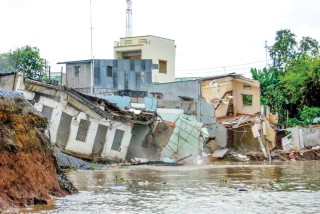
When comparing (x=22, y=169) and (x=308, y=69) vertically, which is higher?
(x=308, y=69)

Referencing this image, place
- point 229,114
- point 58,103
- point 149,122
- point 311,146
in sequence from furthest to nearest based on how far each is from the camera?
point 229,114 → point 311,146 → point 149,122 → point 58,103

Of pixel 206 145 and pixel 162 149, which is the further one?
pixel 206 145

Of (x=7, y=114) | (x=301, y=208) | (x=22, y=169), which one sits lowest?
(x=301, y=208)

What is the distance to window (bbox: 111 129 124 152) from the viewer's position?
101 ft

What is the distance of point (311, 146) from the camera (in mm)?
43281

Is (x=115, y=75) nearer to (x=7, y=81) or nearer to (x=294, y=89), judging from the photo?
(x=294, y=89)

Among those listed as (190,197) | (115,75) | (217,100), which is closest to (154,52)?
(115,75)

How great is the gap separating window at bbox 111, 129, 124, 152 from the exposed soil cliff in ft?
54.4

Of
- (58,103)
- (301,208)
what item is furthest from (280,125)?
(301,208)

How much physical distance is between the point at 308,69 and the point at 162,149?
25.1 metres

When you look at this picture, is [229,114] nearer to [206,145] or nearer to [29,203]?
[206,145]

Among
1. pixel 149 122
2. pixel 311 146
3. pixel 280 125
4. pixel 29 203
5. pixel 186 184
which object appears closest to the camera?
pixel 29 203

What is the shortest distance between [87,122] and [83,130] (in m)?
0.47

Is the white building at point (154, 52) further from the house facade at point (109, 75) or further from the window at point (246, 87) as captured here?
the window at point (246, 87)
